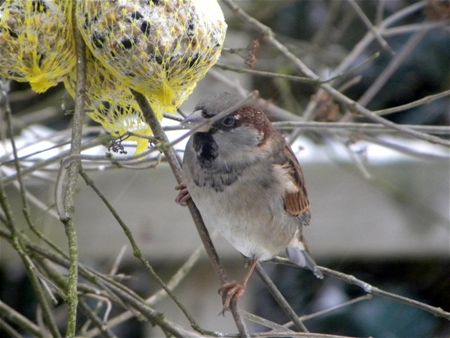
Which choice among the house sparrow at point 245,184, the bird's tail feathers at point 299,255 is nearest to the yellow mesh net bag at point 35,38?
the house sparrow at point 245,184

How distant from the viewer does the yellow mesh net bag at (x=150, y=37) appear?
1839mm

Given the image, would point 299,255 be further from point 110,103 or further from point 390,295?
point 110,103

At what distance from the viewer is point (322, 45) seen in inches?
172

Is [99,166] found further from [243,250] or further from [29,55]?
[29,55]

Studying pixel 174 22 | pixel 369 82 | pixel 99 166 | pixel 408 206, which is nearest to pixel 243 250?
pixel 99 166

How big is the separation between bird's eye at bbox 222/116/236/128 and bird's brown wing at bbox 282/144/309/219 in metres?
0.25

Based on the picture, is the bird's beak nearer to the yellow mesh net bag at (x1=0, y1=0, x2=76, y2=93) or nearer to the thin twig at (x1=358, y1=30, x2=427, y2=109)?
the yellow mesh net bag at (x1=0, y1=0, x2=76, y2=93)

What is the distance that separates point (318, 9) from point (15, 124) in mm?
2326

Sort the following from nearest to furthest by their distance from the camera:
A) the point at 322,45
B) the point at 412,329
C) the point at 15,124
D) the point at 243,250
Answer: the point at 243,250, the point at 15,124, the point at 412,329, the point at 322,45

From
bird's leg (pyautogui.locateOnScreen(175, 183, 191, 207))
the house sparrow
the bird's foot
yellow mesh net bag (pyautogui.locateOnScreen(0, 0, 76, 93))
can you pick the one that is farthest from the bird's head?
yellow mesh net bag (pyautogui.locateOnScreen(0, 0, 76, 93))

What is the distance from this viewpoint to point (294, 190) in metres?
2.59

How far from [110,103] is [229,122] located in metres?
0.35

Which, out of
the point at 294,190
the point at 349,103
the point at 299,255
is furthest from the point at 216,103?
the point at 299,255

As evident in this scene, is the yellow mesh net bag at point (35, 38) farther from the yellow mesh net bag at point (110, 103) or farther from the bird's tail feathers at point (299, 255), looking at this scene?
the bird's tail feathers at point (299, 255)
